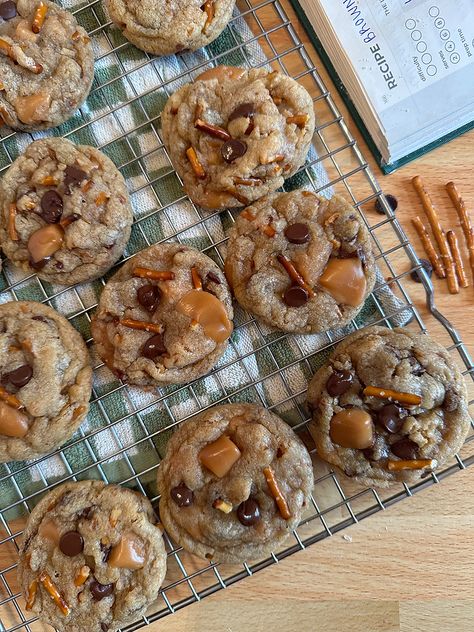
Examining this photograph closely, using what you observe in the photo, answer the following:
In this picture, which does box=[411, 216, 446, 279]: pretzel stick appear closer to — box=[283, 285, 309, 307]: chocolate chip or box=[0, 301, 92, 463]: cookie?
box=[283, 285, 309, 307]: chocolate chip

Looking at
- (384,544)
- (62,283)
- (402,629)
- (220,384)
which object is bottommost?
(402,629)

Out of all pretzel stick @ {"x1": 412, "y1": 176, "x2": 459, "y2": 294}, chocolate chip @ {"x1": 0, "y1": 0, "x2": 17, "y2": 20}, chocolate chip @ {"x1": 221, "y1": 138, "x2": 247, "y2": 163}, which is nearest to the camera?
chocolate chip @ {"x1": 221, "y1": 138, "x2": 247, "y2": 163}

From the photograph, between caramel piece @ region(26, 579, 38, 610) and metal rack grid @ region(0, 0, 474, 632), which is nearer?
caramel piece @ region(26, 579, 38, 610)

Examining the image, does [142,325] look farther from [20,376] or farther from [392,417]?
[392,417]

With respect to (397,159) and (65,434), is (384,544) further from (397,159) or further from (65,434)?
(397,159)

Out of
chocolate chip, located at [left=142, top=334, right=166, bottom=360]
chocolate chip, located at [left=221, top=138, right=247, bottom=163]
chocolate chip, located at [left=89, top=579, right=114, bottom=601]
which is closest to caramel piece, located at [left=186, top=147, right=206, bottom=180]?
chocolate chip, located at [left=221, top=138, right=247, bottom=163]

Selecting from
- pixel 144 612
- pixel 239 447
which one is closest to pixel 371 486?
pixel 239 447

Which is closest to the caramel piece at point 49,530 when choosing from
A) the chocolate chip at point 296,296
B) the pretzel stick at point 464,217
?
the chocolate chip at point 296,296

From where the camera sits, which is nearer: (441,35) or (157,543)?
(157,543)
